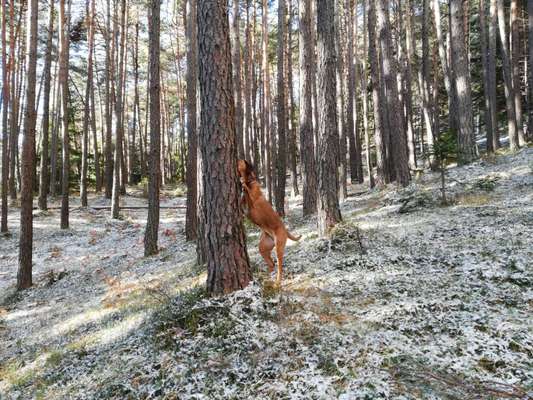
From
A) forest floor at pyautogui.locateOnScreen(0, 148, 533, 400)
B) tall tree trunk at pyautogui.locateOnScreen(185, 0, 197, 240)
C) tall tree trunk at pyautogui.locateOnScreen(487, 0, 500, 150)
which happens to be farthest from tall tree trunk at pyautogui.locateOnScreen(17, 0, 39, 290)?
tall tree trunk at pyautogui.locateOnScreen(487, 0, 500, 150)

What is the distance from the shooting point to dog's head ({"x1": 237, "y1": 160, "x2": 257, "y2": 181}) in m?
4.90

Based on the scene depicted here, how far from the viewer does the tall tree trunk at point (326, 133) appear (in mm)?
7785

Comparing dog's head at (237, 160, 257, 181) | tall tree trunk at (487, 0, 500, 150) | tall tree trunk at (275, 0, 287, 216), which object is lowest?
dog's head at (237, 160, 257, 181)

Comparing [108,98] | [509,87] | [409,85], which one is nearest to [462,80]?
[509,87]

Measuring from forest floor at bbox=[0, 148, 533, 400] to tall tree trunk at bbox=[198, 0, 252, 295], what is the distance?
1.61 ft

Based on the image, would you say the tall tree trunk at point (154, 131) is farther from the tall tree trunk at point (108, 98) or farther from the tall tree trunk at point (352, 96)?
the tall tree trunk at point (352, 96)

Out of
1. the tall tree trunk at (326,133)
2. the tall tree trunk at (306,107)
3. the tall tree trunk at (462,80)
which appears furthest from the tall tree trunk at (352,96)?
the tall tree trunk at (326,133)

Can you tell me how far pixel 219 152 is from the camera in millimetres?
4680

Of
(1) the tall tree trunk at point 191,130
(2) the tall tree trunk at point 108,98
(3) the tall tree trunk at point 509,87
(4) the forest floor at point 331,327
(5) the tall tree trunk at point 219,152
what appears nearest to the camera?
(4) the forest floor at point 331,327

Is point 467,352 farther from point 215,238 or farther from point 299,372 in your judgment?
point 215,238

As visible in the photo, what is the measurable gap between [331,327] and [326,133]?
494 centimetres

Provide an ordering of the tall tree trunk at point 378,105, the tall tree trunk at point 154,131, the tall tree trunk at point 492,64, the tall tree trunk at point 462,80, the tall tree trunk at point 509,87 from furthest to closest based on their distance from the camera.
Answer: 1. the tall tree trunk at point 492,64
2. the tall tree trunk at point 509,87
3. the tall tree trunk at point 378,105
4. the tall tree trunk at point 462,80
5. the tall tree trunk at point 154,131

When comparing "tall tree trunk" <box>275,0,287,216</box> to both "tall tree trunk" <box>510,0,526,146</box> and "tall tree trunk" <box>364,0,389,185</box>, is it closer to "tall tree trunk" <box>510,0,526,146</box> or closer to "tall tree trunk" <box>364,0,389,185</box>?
"tall tree trunk" <box>364,0,389,185</box>

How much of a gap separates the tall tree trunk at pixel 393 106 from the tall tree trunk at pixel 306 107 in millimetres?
3464
